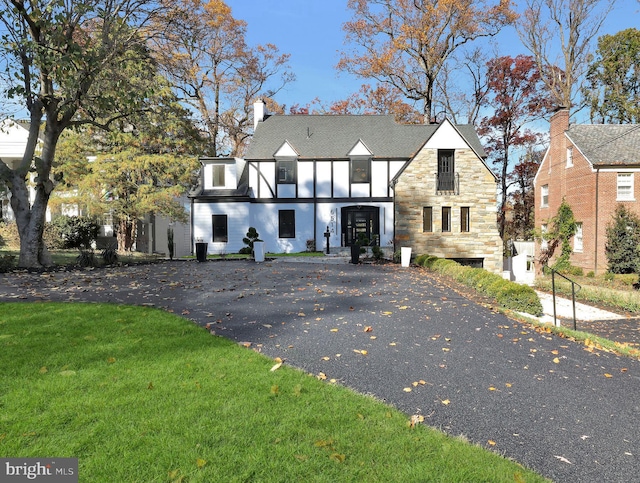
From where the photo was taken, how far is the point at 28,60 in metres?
13.5

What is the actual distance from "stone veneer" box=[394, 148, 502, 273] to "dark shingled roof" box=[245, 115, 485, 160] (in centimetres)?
474

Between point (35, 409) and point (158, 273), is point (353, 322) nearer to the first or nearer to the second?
point (35, 409)

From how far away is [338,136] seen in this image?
26.9 m

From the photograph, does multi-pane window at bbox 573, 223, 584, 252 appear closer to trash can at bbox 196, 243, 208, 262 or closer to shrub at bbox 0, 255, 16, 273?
trash can at bbox 196, 243, 208, 262

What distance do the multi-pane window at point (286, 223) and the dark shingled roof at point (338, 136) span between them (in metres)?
3.65

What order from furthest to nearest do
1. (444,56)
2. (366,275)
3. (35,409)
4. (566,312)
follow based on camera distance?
(444,56) < (366,275) < (566,312) < (35,409)

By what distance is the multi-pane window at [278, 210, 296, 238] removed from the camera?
25.7 metres

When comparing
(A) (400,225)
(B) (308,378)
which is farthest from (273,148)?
(B) (308,378)

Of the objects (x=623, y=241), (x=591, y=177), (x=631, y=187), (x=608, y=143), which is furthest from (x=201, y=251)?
(x=608, y=143)

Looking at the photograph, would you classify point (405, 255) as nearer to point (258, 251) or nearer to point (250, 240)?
point (258, 251)

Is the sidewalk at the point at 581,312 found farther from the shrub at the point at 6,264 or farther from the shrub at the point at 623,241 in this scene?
the shrub at the point at 6,264

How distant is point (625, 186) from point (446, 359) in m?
24.2

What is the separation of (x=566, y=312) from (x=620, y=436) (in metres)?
10.5

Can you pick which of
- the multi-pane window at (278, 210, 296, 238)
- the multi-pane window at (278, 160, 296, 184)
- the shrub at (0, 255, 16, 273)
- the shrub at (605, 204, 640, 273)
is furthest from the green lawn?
the shrub at (605, 204, 640, 273)
